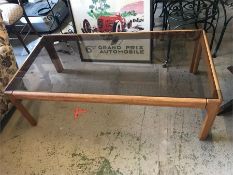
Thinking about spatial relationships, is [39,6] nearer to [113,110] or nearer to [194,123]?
[113,110]

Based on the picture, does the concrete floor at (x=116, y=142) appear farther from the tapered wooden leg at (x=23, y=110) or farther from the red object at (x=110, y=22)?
the red object at (x=110, y=22)

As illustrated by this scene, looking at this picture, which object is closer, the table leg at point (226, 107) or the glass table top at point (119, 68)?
the glass table top at point (119, 68)

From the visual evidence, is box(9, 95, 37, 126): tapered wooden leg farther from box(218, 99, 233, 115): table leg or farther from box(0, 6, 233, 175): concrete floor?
box(218, 99, 233, 115): table leg

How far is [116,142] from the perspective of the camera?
1404mm

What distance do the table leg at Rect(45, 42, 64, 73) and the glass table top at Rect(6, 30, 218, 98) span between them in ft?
0.09

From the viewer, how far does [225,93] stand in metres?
1.57

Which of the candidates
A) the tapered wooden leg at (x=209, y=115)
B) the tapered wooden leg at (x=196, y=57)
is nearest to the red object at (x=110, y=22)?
the tapered wooden leg at (x=196, y=57)

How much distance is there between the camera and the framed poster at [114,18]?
1612 millimetres

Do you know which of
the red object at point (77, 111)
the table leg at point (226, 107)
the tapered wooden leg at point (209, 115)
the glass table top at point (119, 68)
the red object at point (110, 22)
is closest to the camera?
the tapered wooden leg at point (209, 115)

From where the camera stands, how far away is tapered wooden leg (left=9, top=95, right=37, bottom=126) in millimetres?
1333

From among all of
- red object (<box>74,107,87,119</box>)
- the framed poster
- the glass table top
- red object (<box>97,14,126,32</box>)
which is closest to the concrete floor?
red object (<box>74,107,87,119</box>)

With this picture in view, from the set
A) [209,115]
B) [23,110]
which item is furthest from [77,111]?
[209,115]

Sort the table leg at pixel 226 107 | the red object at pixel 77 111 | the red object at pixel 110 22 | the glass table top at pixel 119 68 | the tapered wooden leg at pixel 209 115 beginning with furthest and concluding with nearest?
the red object at pixel 110 22 < the red object at pixel 77 111 < the table leg at pixel 226 107 < the glass table top at pixel 119 68 < the tapered wooden leg at pixel 209 115

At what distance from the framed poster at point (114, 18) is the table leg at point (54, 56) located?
0.61ft
